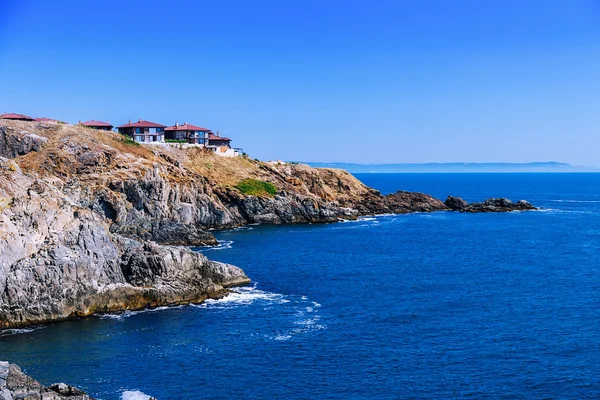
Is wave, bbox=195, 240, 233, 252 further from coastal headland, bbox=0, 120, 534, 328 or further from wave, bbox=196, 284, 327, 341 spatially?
wave, bbox=196, 284, 327, 341

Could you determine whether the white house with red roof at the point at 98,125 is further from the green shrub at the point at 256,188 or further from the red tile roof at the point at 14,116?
A: the green shrub at the point at 256,188

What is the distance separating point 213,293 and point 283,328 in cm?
1401

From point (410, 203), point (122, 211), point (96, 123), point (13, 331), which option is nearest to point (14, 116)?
point (96, 123)

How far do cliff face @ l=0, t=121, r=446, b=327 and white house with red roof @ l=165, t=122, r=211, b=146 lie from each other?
468 inches

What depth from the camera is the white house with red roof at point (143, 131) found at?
153m

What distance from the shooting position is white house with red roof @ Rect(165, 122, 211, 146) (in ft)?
530

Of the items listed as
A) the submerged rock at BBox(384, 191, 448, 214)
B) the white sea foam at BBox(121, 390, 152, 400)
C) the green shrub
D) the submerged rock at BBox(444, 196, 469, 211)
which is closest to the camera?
the white sea foam at BBox(121, 390, 152, 400)

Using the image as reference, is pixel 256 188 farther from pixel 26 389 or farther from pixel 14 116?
pixel 26 389

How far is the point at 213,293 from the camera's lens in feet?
232

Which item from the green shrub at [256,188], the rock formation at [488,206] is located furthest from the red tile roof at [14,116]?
the rock formation at [488,206]

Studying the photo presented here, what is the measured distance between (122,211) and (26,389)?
233 ft

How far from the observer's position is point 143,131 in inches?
6097

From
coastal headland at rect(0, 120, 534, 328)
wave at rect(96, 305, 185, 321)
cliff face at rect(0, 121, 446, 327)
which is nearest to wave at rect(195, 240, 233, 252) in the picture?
coastal headland at rect(0, 120, 534, 328)

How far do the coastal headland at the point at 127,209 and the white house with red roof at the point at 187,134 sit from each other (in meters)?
11.5
